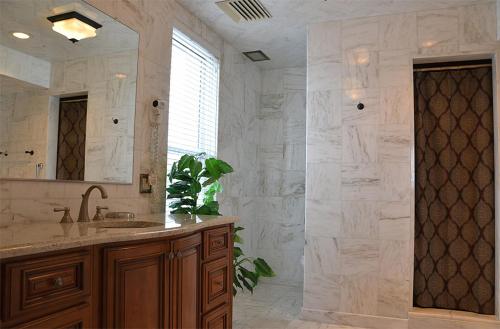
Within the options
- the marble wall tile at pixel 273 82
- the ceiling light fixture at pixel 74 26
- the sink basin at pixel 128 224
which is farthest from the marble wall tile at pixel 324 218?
the ceiling light fixture at pixel 74 26

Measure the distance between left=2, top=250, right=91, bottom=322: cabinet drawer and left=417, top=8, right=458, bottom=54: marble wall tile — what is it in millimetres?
2862

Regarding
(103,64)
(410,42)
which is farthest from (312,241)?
(103,64)

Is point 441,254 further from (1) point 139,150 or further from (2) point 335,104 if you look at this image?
(1) point 139,150

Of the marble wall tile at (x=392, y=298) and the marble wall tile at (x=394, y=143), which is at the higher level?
the marble wall tile at (x=394, y=143)

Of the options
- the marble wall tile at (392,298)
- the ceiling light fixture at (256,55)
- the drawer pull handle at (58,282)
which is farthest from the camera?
the ceiling light fixture at (256,55)

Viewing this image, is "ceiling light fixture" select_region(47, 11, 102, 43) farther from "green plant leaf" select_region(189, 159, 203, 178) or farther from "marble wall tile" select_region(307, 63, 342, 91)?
"marble wall tile" select_region(307, 63, 342, 91)

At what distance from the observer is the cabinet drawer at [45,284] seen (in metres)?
1.13

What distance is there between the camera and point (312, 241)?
10.9 feet

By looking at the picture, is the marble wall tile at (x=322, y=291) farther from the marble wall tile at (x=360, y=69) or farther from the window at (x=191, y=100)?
the marble wall tile at (x=360, y=69)

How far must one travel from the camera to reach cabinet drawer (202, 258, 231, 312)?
2.06 metres

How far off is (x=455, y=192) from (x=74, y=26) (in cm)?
287

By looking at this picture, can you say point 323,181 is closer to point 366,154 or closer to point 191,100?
point 366,154

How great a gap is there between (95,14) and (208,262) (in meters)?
1.48

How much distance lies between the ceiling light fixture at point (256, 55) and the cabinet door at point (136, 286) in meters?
2.79
